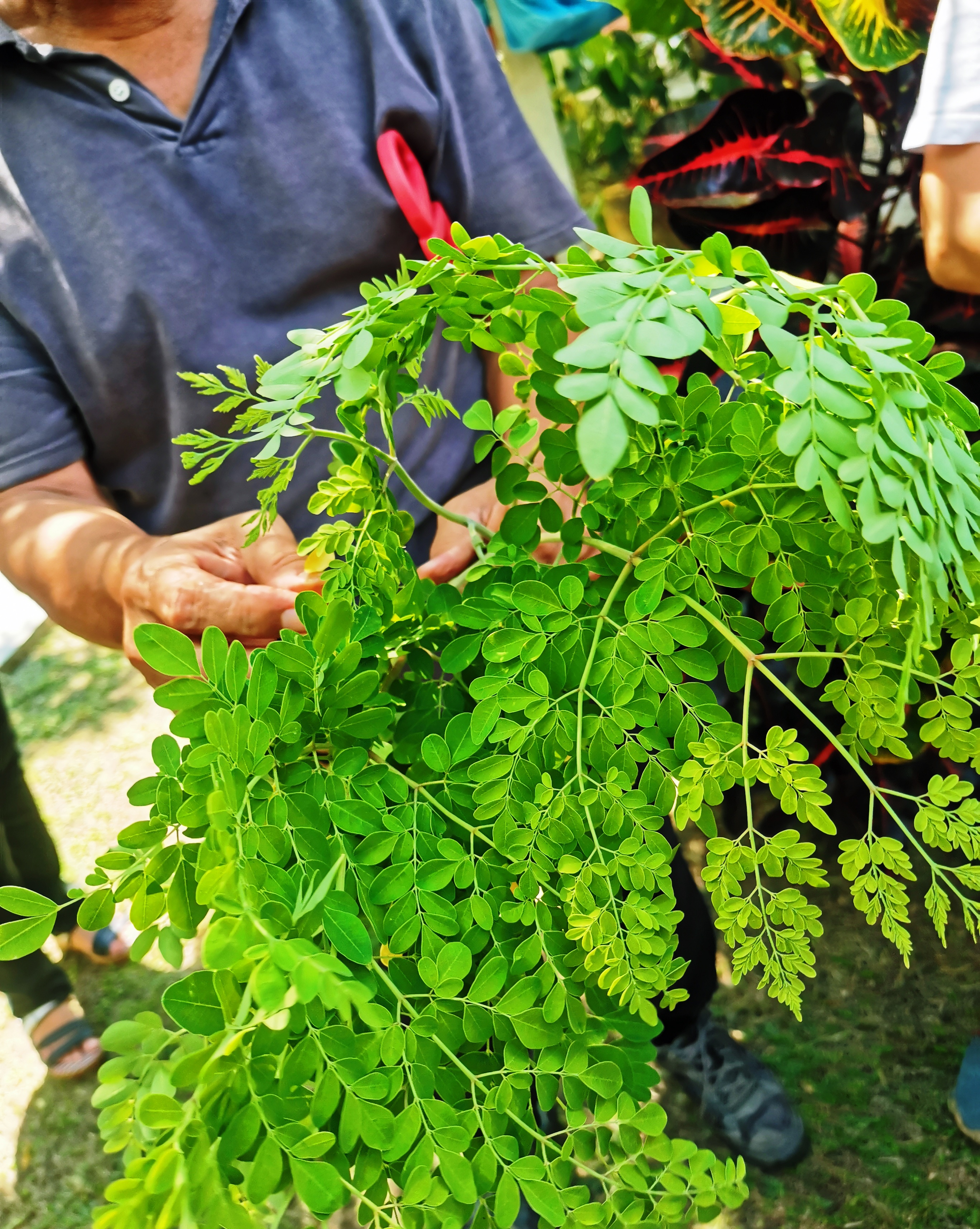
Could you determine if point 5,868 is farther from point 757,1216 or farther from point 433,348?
point 757,1216

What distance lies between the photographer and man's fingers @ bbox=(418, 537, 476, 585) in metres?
0.73

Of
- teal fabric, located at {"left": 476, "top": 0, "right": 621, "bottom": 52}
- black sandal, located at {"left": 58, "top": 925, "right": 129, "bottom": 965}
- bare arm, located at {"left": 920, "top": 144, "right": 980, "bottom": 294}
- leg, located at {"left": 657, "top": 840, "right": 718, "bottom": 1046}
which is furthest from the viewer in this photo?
black sandal, located at {"left": 58, "top": 925, "right": 129, "bottom": 965}

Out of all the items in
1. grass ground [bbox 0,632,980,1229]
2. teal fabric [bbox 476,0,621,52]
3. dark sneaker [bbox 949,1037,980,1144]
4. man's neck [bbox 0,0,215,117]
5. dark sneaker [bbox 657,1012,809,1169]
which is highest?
man's neck [bbox 0,0,215,117]

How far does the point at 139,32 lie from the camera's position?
2.94 feet

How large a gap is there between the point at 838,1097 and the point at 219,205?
1281mm

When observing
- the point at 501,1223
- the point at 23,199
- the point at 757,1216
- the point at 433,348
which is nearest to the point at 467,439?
the point at 433,348

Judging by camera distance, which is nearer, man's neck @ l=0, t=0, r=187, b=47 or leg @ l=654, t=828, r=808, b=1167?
man's neck @ l=0, t=0, r=187, b=47

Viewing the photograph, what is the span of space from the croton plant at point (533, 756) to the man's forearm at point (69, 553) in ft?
1.25

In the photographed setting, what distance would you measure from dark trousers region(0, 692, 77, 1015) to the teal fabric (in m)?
1.32

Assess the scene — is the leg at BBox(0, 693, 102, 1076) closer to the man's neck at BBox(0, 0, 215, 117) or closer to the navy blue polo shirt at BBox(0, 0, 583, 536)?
the navy blue polo shirt at BBox(0, 0, 583, 536)

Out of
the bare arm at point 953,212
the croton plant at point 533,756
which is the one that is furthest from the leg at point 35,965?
the bare arm at point 953,212

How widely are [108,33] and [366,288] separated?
672mm

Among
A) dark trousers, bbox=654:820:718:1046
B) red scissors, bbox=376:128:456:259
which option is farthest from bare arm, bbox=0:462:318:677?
dark trousers, bbox=654:820:718:1046

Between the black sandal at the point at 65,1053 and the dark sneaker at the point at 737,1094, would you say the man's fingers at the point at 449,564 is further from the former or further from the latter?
the black sandal at the point at 65,1053
